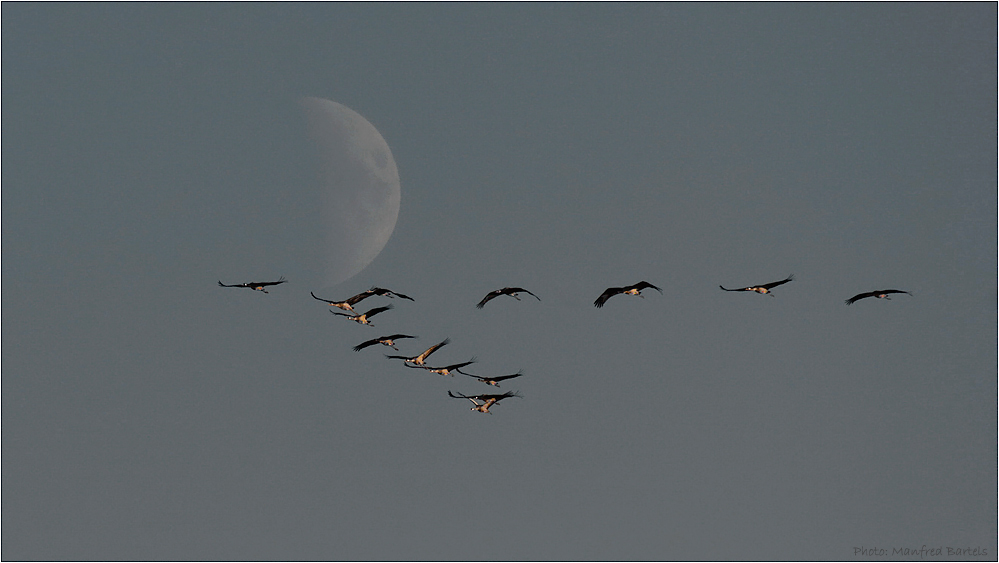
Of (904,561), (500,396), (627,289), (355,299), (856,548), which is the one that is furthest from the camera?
(856,548)

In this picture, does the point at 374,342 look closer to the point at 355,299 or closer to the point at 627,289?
the point at 355,299

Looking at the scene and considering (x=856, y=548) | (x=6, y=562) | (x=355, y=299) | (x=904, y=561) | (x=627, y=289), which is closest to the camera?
(x=627, y=289)

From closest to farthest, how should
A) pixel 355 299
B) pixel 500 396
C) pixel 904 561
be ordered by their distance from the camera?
pixel 355 299
pixel 500 396
pixel 904 561

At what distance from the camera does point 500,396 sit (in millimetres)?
98688

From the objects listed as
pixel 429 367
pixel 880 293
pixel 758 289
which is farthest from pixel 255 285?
pixel 880 293

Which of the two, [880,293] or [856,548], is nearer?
[880,293]

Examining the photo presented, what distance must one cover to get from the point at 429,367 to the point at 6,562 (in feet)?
271

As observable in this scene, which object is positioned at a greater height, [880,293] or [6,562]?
[880,293]

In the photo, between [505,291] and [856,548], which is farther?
[856,548]

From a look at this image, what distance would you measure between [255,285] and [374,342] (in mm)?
9829

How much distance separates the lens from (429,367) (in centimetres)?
9731

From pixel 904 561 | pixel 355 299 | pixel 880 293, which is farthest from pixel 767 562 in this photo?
pixel 355 299

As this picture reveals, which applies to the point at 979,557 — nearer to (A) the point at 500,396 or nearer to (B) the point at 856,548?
(B) the point at 856,548

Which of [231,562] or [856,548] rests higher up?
[856,548]
